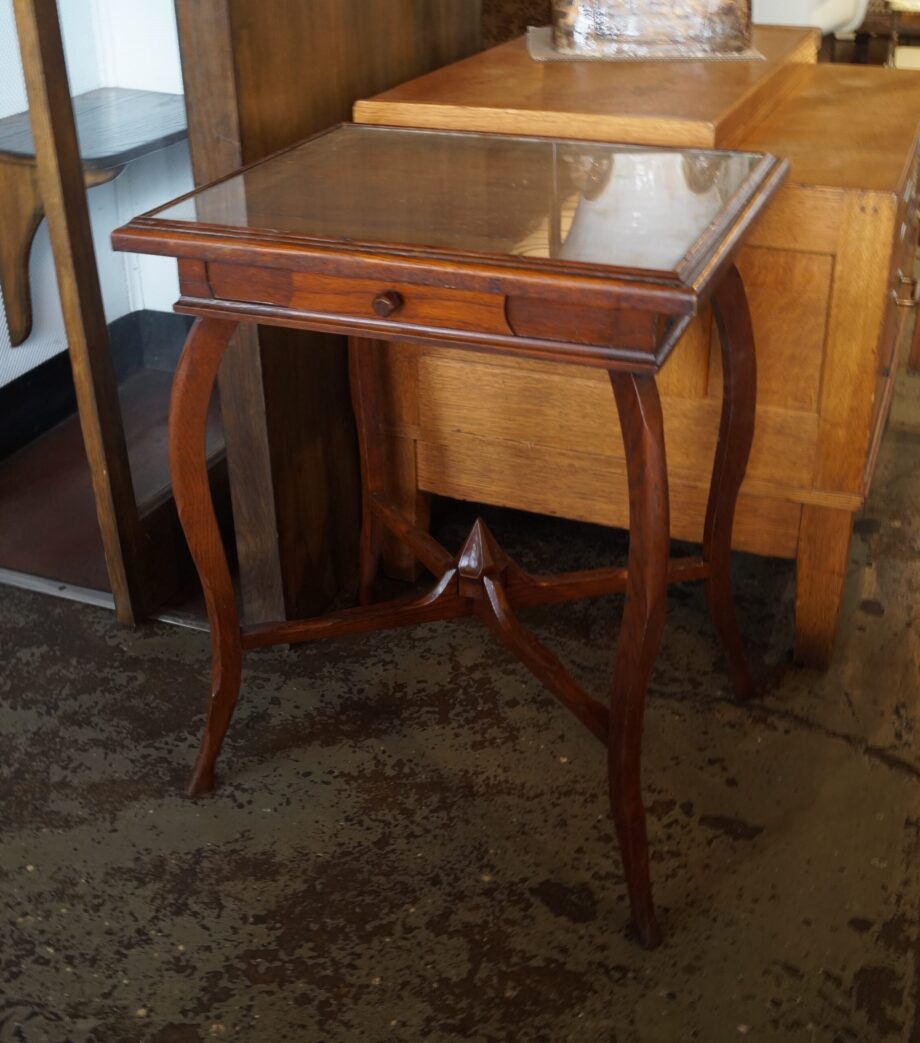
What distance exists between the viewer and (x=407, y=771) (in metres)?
1.72

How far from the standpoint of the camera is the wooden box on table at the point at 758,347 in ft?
5.33

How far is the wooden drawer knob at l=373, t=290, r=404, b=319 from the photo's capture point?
122 centimetres

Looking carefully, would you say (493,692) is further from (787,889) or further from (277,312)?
(277,312)

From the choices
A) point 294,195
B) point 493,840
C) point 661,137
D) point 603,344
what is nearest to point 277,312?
point 294,195

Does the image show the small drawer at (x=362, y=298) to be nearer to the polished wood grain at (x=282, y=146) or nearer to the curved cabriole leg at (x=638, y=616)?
the curved cabriole leg at (x=638, y=616)

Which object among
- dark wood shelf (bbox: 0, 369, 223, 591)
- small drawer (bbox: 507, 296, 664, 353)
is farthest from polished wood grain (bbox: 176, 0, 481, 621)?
small drawer (bbox: 507, 296, 664, 353)

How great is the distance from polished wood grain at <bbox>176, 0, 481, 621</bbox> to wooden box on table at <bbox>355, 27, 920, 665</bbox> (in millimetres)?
93

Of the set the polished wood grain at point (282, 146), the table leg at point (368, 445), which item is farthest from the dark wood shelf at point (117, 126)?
the table leg at point (368, 445)

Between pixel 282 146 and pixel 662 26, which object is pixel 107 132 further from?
pixel 662 26

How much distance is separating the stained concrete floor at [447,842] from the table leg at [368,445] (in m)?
0.13

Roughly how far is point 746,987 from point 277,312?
2.96 feet

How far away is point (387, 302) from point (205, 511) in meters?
0.41

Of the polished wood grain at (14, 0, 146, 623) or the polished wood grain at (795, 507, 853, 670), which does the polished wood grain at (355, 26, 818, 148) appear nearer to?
the polished wood grain at (14, 0, 146, 623)

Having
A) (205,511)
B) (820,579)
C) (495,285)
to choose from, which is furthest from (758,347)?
(205,511)
